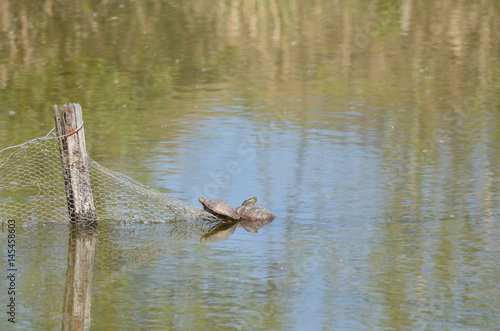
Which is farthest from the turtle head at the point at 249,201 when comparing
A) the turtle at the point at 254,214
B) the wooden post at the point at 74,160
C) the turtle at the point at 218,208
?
the wooden post at the point at 74,160

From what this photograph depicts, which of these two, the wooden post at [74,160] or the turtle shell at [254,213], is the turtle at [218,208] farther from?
the wooden post at [74,160]

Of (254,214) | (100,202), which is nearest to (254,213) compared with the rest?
(254,214)

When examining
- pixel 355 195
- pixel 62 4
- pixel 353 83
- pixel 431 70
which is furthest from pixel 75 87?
pixel 62 4

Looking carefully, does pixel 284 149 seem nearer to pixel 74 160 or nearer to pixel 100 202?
pixel 100 202

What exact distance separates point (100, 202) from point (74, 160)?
108 cm

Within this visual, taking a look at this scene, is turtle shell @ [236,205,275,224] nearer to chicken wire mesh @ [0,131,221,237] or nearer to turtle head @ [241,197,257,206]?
turtle head @ [241,197,257,206]

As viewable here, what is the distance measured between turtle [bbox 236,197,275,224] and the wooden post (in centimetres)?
137

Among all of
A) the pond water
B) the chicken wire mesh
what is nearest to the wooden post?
the chicken wire mesh

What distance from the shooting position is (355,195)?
10.7 m

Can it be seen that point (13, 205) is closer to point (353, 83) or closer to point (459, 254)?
point (459, 254)

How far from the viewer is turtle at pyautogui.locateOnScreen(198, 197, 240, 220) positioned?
31.8ft

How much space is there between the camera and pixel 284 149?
41.9 ft

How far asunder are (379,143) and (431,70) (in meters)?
4.85

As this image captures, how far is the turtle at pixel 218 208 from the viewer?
31.8ft
